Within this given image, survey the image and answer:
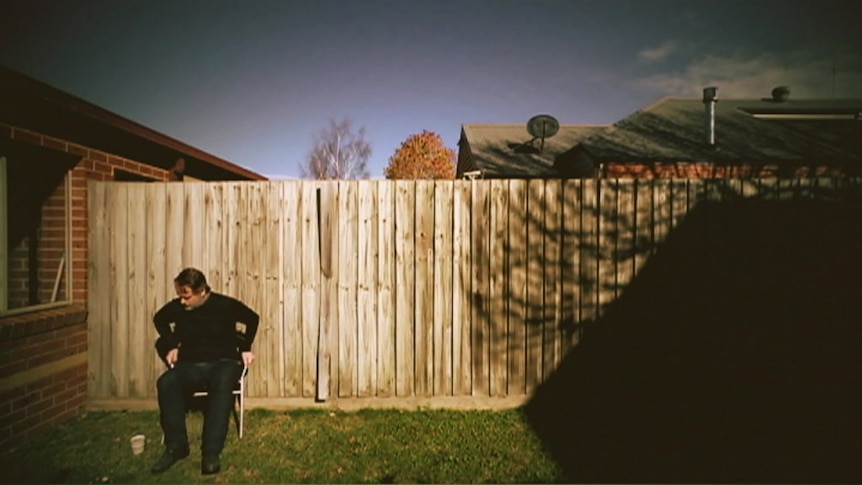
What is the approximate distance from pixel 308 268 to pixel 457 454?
2.26m

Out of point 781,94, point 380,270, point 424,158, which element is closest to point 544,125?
point 781,94

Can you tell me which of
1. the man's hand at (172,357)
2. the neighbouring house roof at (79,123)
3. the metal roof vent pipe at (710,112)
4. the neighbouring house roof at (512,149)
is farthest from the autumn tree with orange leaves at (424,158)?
the man's hand at (172,357)

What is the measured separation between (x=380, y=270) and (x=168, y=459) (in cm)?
233

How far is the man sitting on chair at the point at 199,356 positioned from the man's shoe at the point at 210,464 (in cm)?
4

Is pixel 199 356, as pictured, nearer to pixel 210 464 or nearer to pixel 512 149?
pixel 210 464

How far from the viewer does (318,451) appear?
3.33 metres

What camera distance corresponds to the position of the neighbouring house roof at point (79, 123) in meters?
3.23

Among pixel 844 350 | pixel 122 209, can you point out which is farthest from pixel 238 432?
pixel 844 350

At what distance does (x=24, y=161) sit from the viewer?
12.3 ft

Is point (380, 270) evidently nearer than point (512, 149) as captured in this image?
Yes

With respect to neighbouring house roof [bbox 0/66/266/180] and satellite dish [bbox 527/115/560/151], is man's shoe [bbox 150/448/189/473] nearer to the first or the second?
neighbouring house roof [bbox 0/66/266/180]

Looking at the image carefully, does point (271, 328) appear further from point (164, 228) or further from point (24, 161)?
point (24, 161)

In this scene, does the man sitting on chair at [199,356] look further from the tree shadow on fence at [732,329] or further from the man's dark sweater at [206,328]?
the tree shadow on fence at [732,329]

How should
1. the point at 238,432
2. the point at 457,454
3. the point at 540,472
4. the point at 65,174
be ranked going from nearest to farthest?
the point at 540,472 → the point at 457,454 → the point at 238,432 → the point at 65,174
